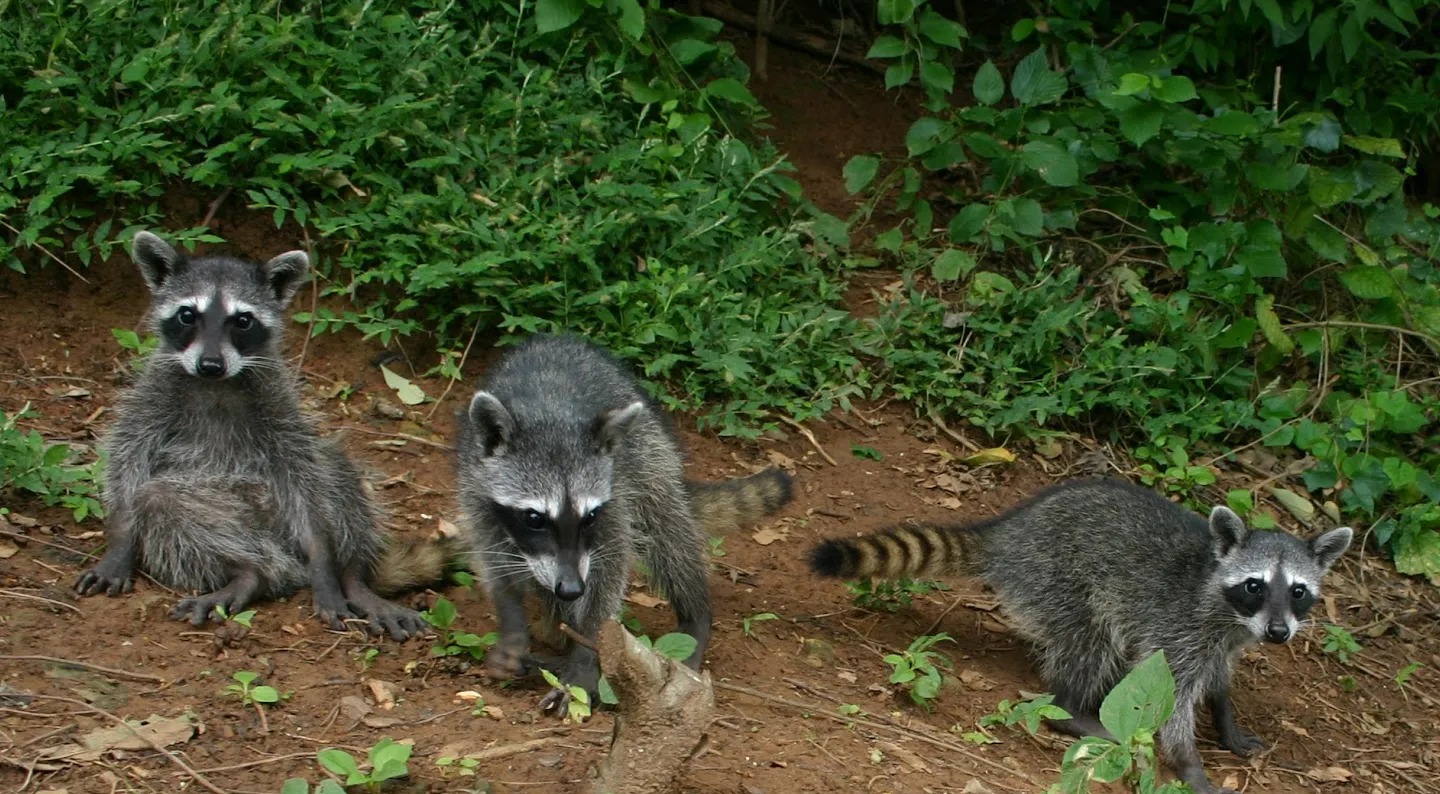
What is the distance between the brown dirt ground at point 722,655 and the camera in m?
3.71

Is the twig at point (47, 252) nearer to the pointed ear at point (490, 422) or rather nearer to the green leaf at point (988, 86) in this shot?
the pointed ear at point (490, 422)

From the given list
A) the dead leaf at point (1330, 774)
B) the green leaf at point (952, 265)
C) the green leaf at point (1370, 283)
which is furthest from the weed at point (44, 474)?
the green leaf at point (1370, 283)

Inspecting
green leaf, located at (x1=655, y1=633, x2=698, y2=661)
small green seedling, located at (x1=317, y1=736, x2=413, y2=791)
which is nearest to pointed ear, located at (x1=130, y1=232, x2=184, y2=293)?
small green seedling, located at (x1=317, y1=736, x2=413, y2=791)

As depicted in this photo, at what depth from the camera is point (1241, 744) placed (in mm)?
5254

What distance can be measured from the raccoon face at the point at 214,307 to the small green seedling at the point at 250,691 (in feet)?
3.50

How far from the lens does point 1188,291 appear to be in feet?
22.9

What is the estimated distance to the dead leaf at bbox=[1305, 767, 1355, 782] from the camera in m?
5.13

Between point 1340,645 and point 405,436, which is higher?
point 405,436

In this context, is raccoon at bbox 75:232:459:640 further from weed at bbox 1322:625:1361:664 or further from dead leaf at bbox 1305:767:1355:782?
weed at bbox 1322:625:1361:664

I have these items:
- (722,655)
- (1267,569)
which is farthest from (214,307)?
(1267,569)

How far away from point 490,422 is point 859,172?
3372 millimetres

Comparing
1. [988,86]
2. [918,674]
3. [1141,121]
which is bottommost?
[918,674]

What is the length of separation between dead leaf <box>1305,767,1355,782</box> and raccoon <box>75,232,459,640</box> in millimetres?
3118

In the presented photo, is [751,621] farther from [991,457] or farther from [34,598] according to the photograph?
[34,598]
